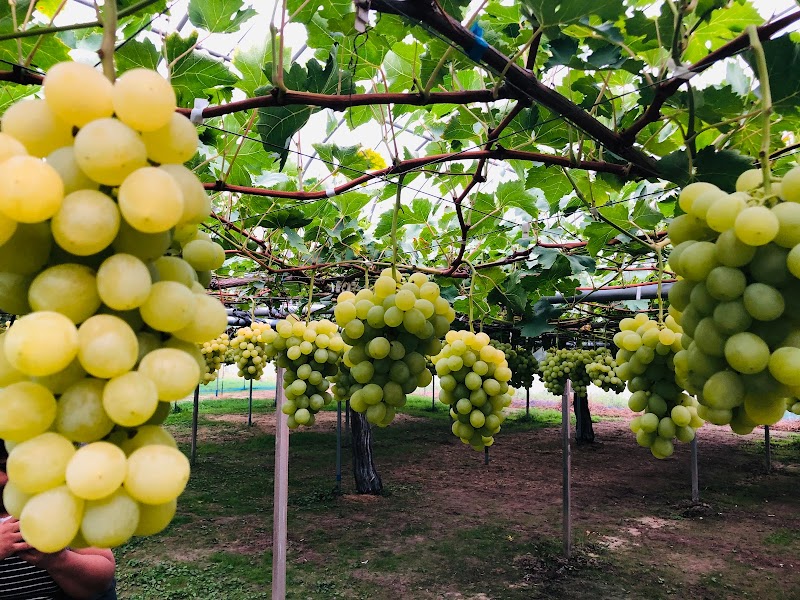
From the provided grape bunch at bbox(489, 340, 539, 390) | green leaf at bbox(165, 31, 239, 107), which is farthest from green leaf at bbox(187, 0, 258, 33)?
grape bunch at bbox(489, 340, 539, 390)

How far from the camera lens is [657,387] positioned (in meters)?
1.71

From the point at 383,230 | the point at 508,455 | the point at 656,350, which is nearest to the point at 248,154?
the point at 383,230

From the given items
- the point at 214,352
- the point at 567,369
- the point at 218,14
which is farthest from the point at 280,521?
the point at 567,369

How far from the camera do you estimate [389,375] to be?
166 centimetres

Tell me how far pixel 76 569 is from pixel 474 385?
1491mm

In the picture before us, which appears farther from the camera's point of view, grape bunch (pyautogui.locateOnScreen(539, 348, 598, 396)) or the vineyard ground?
grape bunch (pyautogui.locateOnScreen(539, 348, 598, 396))

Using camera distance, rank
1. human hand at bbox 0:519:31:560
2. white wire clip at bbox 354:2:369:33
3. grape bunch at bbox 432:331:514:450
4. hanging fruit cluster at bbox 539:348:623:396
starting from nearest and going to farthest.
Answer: white wire clip at bbox 354:2:369:33, human hand at bbox 0:519:31:560, grape bunch at bbox 432:331:514:450, hanging fruit cluster at bbox 539:348:623:396

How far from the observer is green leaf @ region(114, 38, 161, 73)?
1451mm

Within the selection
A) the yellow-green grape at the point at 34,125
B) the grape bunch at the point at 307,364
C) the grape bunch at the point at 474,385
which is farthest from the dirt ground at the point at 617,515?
the yellow-green grape at the point at 34,125

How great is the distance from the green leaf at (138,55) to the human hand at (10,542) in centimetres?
140

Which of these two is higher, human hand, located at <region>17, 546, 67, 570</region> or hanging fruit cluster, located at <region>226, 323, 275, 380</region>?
hanging fruit cluster, located at <region>226, 323, 275, 380</region>

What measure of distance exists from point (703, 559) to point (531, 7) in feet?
20.3

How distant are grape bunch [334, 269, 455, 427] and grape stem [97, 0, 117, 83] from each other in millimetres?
1081

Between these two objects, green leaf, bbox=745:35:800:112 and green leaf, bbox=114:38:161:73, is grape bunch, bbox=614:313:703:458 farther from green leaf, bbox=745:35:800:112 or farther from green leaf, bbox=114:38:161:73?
green leaf, bbox=114:38:161:73
